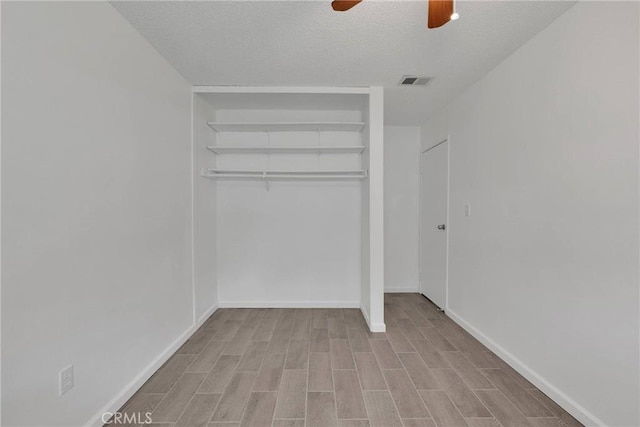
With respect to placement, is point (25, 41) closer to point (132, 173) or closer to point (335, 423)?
point (132, 173)

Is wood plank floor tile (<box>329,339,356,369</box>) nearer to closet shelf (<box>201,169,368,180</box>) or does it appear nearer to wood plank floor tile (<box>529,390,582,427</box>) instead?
wood plank floor tile (<box>529,390,582,427</box>)

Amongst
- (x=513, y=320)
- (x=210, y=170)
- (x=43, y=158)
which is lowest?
(x=513, y=320)

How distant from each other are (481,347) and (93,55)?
3440mm

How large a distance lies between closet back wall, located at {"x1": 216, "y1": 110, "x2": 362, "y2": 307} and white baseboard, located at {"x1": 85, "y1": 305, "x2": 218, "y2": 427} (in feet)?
2.91

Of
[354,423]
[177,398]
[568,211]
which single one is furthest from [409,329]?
[177,398]

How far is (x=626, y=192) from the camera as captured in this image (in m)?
1.38

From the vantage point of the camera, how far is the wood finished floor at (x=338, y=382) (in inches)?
64.6

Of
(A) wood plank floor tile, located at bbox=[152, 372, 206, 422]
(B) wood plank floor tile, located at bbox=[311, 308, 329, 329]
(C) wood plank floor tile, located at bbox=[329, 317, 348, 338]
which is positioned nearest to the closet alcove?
(B) wood plank floor tile, located at bbox=[311, 308, 329, 329]

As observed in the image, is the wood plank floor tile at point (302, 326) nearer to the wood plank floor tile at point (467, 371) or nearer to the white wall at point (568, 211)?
the wood plank floor tile at point (467, 371)

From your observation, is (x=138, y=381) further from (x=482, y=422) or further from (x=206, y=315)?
(x=482, y=422)

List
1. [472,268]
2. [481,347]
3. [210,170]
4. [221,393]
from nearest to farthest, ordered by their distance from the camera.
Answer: [221,393] → [481,347] → [472,268] → [210,170]

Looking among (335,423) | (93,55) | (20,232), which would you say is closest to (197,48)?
(93,55)

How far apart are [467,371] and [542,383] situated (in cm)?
44

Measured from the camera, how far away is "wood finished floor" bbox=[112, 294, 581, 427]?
1.64 metres
